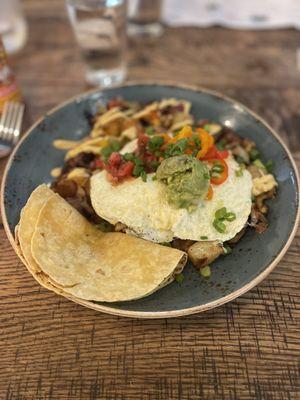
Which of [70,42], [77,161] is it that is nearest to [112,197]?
[77,161]

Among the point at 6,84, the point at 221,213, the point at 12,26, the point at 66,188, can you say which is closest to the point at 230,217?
the point at 221,213

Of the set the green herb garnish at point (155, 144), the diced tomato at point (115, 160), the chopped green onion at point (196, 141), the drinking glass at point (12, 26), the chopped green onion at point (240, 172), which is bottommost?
the chopped green onion at point (240, 172)

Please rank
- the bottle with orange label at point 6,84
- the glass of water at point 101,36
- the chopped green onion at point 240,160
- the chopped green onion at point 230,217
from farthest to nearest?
the glass of water at point 101,36 < the bottle with orange label at point 6,84 < the chopped green onion at point 240,160 < the chopped green onion at point 230,217

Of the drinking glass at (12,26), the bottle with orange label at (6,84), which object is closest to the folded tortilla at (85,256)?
the bottle with orange label at (6,84)

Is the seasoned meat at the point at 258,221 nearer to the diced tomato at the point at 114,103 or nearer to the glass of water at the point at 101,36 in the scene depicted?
the diced tomato at the point at 114,103

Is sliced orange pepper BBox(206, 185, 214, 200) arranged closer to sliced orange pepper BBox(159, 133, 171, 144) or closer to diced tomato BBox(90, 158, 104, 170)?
sliced orange pepper BBox(159, 133, 171, 144)

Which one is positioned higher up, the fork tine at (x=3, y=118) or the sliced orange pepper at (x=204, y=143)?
the sliced orange pepper at (x=204, y=143)
